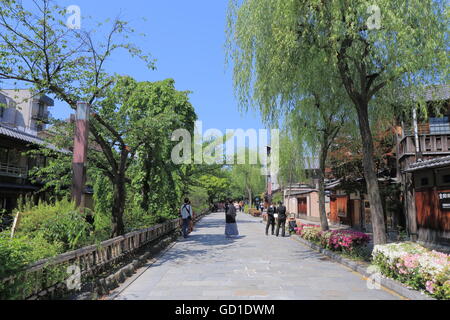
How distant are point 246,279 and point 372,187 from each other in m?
4.25

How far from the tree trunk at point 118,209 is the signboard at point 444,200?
39.1 ft

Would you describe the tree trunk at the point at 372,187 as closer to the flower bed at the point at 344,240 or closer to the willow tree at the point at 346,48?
the willow tree at the point at 346,48

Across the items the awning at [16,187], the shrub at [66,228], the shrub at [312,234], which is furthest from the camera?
the awning at [16,187]

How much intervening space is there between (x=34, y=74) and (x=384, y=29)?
326 inches

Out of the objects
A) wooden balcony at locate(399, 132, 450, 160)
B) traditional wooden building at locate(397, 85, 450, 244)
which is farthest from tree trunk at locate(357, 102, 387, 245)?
wooden balcony at locate(399, 132, 450, 160)

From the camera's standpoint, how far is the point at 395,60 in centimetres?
823

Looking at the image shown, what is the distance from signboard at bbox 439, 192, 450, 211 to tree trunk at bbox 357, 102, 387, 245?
571 cm

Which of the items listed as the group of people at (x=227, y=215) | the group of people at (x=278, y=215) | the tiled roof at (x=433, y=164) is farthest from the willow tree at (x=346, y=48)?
the group of people at (x=278, y=215)

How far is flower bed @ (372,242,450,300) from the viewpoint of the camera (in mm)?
5492

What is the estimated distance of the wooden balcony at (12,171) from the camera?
22597mm

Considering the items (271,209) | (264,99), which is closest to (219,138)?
(271,209)

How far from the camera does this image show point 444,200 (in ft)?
43.7

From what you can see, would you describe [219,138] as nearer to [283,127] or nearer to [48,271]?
[283,127]

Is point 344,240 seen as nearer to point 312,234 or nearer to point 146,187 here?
point 312,234
